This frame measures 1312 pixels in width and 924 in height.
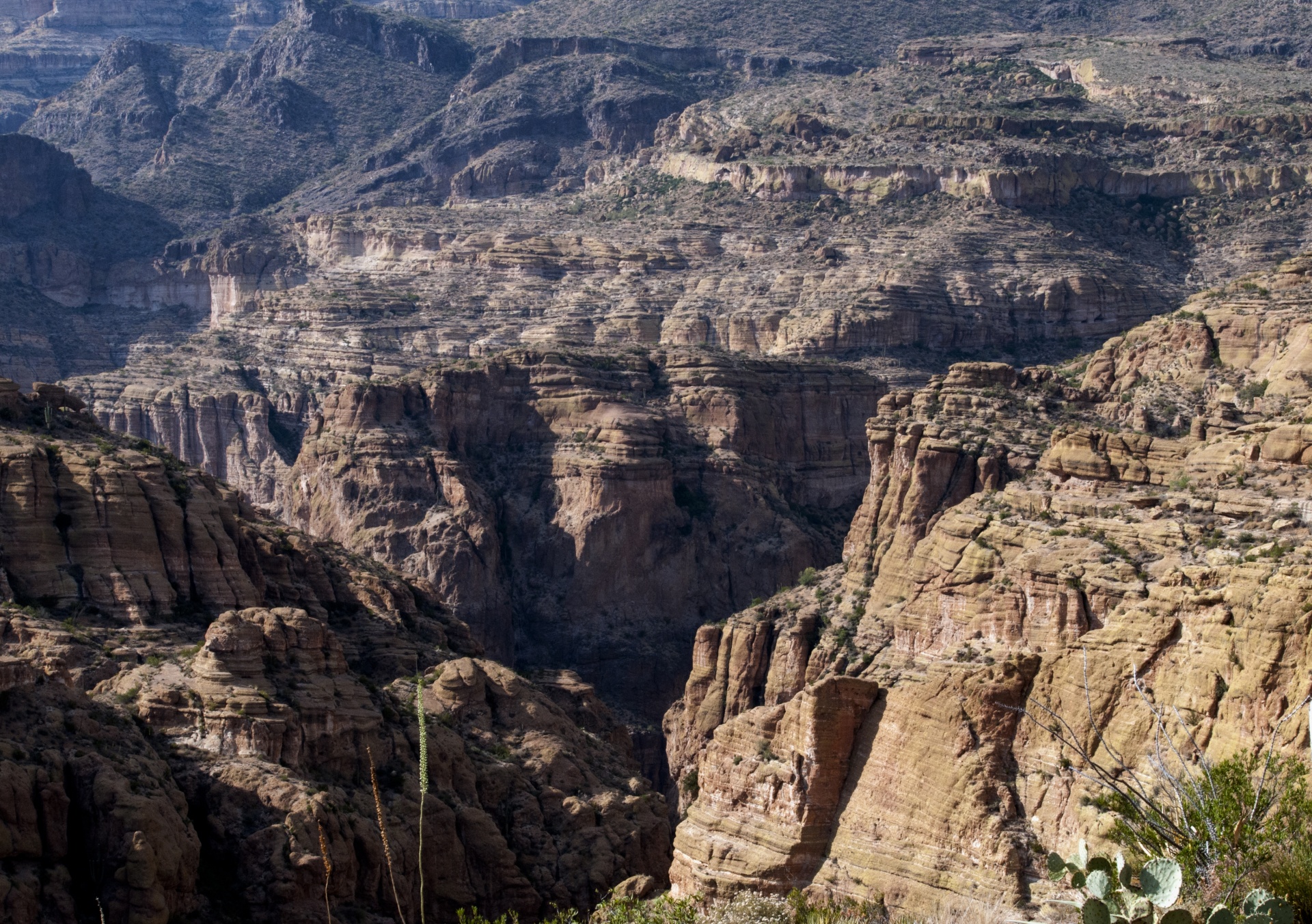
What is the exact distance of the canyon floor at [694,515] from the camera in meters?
52.0

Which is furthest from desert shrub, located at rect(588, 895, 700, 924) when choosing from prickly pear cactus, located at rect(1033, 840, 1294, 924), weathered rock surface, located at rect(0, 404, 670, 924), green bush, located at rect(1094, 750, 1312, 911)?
prickly pear cactus, located at rect(1033, 840, 1294, 924)

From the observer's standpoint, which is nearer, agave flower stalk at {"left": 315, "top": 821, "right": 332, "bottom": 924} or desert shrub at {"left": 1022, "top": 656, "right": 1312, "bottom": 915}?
desert shrub at {"left": 1022, "top": 656, "right": 1312, "bottom": 915}

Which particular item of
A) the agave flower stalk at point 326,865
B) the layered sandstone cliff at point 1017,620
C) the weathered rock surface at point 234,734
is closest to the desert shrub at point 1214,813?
the layered sandstone cliff at point 1017,620

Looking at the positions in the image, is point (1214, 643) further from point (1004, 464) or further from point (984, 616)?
point (1004, 464)

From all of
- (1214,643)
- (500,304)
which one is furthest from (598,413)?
(1214,643)

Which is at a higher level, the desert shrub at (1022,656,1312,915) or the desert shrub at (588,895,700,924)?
the desert shrub at (1022,656,1312,915)

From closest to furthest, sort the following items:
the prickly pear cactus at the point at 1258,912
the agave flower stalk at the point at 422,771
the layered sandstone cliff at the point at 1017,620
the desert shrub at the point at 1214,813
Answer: the agave flower stalk at the point at 422,771 → the prickly pear cactus at the point at 1258,912 → the desert shrub at the point at 1214,813 → the layered sandstone cliff at the point at 1017,620

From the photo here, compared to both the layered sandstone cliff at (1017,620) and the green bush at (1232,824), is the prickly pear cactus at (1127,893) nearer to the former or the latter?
the green bush at (1232,824)

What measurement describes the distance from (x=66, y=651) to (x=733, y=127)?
128 m

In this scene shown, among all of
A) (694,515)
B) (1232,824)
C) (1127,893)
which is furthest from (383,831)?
(694,515)

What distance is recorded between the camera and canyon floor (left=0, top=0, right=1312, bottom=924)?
52.0 metres

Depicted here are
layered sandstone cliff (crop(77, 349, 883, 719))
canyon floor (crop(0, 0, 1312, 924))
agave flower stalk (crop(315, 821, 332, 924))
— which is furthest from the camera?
layered sandstone cliff (crop(77, 349, 883, 719))

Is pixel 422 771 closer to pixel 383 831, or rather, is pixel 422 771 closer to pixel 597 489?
pixel 383 831

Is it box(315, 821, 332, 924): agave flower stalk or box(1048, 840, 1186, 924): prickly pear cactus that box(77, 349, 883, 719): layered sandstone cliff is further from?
box(1048, 840, 1186, 924): prickly pear cactus
